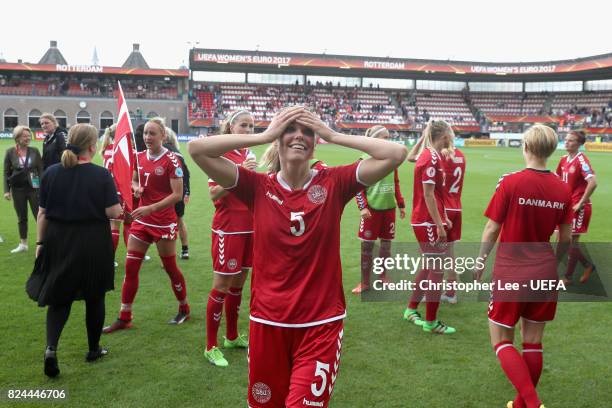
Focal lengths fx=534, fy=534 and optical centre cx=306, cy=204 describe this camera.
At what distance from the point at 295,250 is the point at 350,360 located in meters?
2.57

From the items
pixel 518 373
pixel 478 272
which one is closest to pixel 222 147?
pixel 478 272

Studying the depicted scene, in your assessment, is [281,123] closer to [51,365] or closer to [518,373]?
[518,373]

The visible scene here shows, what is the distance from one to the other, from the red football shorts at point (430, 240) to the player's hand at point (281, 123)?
3.86 m

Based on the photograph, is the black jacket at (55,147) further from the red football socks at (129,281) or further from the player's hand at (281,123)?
the player's hand at (281,123)

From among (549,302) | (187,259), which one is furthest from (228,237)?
(187,259)

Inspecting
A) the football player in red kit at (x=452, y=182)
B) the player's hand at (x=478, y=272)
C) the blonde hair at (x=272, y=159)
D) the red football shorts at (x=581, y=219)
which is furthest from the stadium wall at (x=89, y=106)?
the blonde hair at (x=272, y=159)

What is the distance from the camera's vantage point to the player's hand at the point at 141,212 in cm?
544

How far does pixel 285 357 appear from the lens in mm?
2924

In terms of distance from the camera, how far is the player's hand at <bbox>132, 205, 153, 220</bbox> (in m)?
5.44

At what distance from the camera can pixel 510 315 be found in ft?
12.9

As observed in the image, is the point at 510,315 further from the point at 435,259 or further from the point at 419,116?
the point at 419,116

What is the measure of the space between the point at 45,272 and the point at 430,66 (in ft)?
216

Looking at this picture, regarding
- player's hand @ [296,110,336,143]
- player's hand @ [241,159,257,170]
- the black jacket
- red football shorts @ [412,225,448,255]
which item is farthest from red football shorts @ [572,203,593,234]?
the black jacket

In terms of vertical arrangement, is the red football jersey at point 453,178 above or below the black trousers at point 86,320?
above
